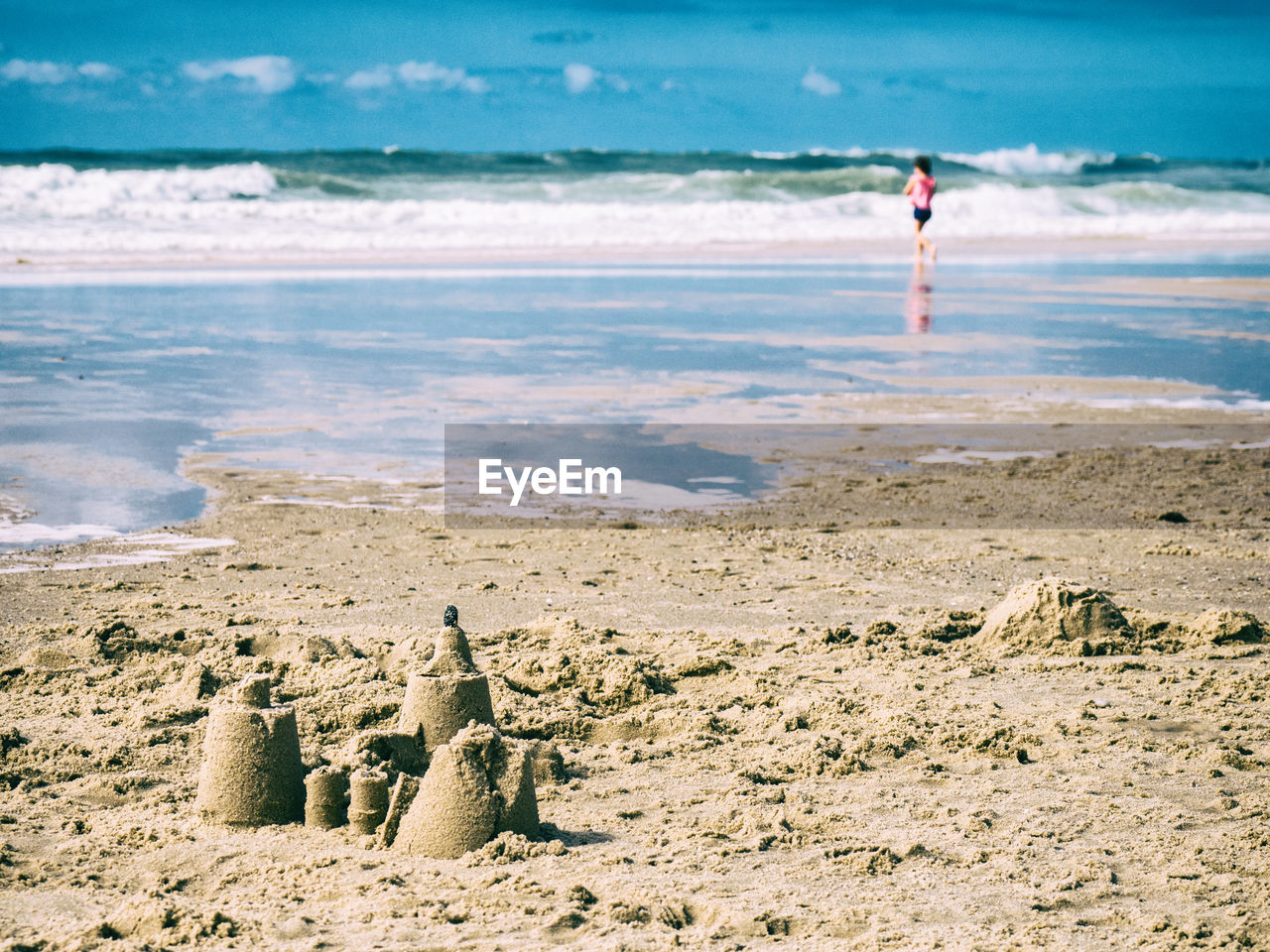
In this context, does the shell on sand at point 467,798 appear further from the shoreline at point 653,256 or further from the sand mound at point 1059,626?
the shoreline at point 653,256

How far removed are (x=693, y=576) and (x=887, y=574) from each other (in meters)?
0.87

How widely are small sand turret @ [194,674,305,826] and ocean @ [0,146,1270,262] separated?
67.7ft

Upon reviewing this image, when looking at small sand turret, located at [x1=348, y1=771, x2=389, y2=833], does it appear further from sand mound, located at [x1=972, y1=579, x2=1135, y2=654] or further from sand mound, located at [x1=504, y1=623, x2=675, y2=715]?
sand mound, located at [x1=972, y1=579, x2=1135, y2=654]

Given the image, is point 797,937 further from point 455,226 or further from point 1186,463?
point 455,226

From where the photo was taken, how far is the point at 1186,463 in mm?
8039

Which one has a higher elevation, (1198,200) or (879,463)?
(1198,200)

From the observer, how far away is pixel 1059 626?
16.2 feet

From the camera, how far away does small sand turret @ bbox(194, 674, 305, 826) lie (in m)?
3.33

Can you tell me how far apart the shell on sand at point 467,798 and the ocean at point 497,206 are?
21018 mm

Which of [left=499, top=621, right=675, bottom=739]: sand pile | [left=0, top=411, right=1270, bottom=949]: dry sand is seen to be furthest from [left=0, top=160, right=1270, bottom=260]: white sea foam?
[left=499, top=621, right=675, bottom=739]: sand pile

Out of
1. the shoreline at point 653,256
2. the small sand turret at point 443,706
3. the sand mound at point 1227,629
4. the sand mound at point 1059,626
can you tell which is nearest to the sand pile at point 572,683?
the small sand turret at point 443,706

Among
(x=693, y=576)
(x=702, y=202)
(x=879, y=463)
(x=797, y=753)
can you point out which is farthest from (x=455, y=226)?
(x=797, y=753)

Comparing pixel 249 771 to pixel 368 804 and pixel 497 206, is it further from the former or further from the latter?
pixel 497 206

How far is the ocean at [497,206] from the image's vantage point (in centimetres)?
2703
